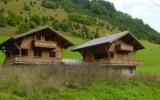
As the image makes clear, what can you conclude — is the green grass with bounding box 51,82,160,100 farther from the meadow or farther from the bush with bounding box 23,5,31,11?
the bush with bounding box 23,5,31,11

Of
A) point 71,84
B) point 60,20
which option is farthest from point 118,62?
point 60,20

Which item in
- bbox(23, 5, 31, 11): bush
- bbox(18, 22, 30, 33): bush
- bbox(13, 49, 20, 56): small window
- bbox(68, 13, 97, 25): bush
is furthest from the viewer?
bbox(68, 13, 97, 25): bush

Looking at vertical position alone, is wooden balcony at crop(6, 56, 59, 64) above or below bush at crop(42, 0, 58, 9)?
below

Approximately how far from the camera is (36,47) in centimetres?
5334

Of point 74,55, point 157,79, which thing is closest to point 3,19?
point 74,55

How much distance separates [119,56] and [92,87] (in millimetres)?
26473

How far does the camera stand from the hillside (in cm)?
11544

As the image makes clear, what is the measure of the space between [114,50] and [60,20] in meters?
81.6

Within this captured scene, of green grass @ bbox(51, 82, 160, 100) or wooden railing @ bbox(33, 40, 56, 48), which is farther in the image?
wooden railing @ bbox(33, 40, 56, 48)

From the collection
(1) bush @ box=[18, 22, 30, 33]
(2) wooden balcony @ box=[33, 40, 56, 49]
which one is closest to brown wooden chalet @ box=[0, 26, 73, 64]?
(2) wooden balcony @ box=[33, 40, 56, 49]

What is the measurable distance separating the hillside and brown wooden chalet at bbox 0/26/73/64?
165 feet

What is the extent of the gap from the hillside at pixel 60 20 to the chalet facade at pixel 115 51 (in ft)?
163

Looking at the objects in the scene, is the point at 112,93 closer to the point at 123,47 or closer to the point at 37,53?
the point at 37,53

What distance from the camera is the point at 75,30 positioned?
128500 millimetres
